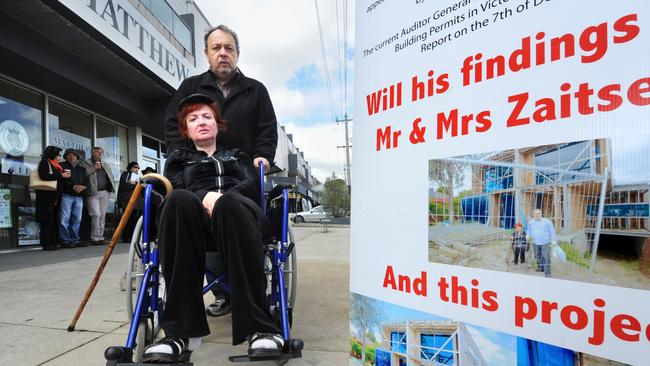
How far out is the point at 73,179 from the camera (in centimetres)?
578

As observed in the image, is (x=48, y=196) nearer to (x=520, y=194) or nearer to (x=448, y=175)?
(x=448, y=175)

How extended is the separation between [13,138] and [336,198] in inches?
1179

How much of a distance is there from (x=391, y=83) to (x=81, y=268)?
416 centimetres

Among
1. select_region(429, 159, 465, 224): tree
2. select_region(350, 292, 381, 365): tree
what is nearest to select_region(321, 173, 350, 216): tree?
select_region(350, 292, 381, 365): tree

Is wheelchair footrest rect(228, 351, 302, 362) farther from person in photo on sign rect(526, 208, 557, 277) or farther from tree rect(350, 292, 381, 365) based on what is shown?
person in photo on sign rect(526, 208, 557, 277)

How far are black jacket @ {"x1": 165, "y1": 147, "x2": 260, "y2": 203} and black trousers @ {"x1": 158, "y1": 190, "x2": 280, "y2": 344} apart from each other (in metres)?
0.29

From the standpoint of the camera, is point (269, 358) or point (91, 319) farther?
point (91, 319)

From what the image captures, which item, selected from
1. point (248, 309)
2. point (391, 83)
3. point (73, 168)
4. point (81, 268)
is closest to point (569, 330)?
point (391, 83)

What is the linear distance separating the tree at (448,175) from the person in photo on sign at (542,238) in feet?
0.66

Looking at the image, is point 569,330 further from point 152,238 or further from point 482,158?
point 152,238

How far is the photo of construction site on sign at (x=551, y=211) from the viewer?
75 cm

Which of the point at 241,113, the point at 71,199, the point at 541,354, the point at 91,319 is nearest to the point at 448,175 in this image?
the point at 541,354

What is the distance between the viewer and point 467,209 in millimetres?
991

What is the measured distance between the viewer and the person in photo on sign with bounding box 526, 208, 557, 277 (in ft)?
2.79
